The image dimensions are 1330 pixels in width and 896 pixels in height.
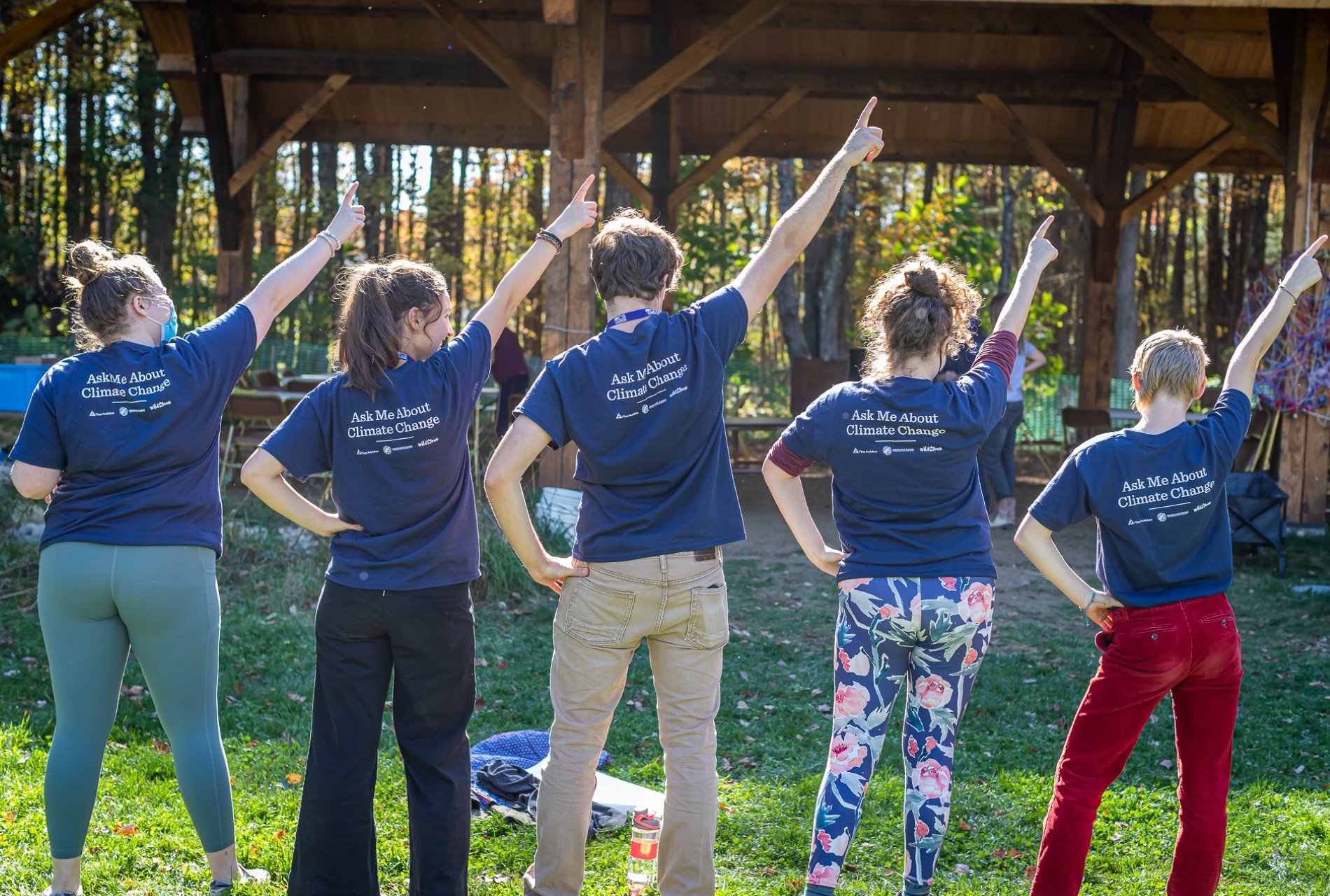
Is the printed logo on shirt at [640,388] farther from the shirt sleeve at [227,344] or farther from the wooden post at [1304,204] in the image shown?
the wooden post at [1304,204]

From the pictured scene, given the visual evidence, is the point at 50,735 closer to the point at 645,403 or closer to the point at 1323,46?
the point at 645,403

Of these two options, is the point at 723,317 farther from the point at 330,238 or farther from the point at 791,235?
the point at 330,238

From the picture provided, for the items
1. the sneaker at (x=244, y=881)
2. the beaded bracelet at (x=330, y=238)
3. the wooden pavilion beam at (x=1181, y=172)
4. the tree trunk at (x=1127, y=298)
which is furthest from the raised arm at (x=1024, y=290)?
the tree trunk at (x=1127, y=298)

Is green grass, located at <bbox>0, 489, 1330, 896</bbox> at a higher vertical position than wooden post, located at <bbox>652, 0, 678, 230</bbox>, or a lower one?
lower

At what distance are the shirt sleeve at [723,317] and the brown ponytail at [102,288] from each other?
1.36 meters

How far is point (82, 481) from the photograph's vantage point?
3082 mm

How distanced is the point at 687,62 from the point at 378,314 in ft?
20.7

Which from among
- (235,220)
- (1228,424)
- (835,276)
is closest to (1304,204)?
(1228,424)

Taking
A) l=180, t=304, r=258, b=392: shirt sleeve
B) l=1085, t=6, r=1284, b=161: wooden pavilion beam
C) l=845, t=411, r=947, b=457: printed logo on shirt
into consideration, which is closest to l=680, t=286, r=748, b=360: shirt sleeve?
l=845, t=411, r=947, b=457: printed logo on shirt

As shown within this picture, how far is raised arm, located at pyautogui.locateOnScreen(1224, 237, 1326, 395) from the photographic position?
319 cm

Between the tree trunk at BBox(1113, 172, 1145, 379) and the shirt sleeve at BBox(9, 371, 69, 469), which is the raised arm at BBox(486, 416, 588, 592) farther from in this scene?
the tree trunk at BBox(1113, 172, 1145, 379)

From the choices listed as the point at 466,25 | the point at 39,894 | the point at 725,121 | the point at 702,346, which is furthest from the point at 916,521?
the point at 725,121

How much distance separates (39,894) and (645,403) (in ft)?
7.49

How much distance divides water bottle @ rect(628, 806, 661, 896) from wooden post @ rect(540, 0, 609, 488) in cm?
512
